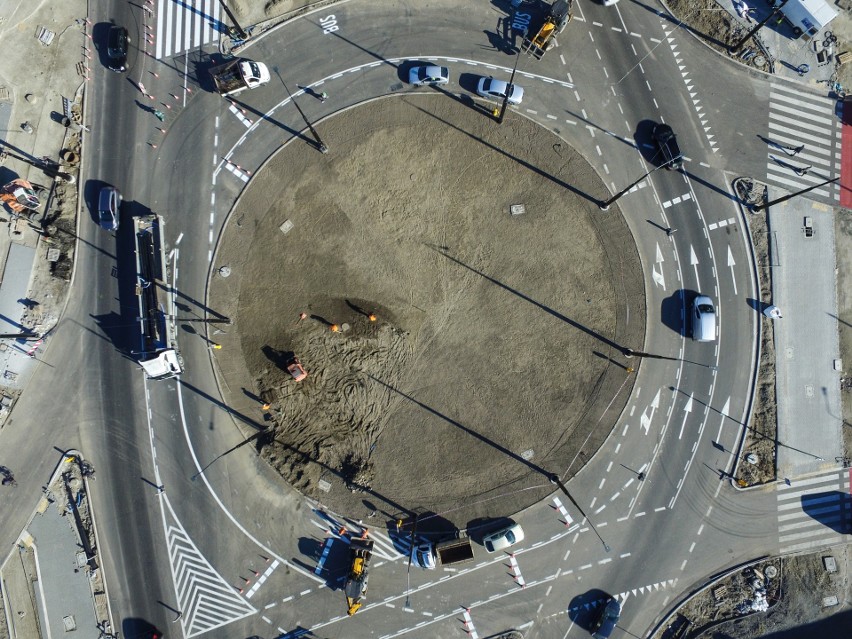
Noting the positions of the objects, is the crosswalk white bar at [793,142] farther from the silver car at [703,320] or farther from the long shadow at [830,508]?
the long shadow at [830,508]

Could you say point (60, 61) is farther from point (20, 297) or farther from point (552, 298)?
point (552, 298)

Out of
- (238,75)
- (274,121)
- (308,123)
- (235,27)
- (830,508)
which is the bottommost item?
(830,508)

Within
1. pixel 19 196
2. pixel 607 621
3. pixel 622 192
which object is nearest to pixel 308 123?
pixel 19 196

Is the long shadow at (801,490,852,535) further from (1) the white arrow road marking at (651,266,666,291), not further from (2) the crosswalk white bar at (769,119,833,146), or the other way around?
(2) the crosswalk white bar at (769,119,833,146)

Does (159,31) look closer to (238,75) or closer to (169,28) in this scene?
(169,28)

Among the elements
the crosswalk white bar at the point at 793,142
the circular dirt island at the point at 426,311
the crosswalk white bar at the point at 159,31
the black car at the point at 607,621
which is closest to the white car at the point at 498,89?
the circular dirt island at the point at 426,311
